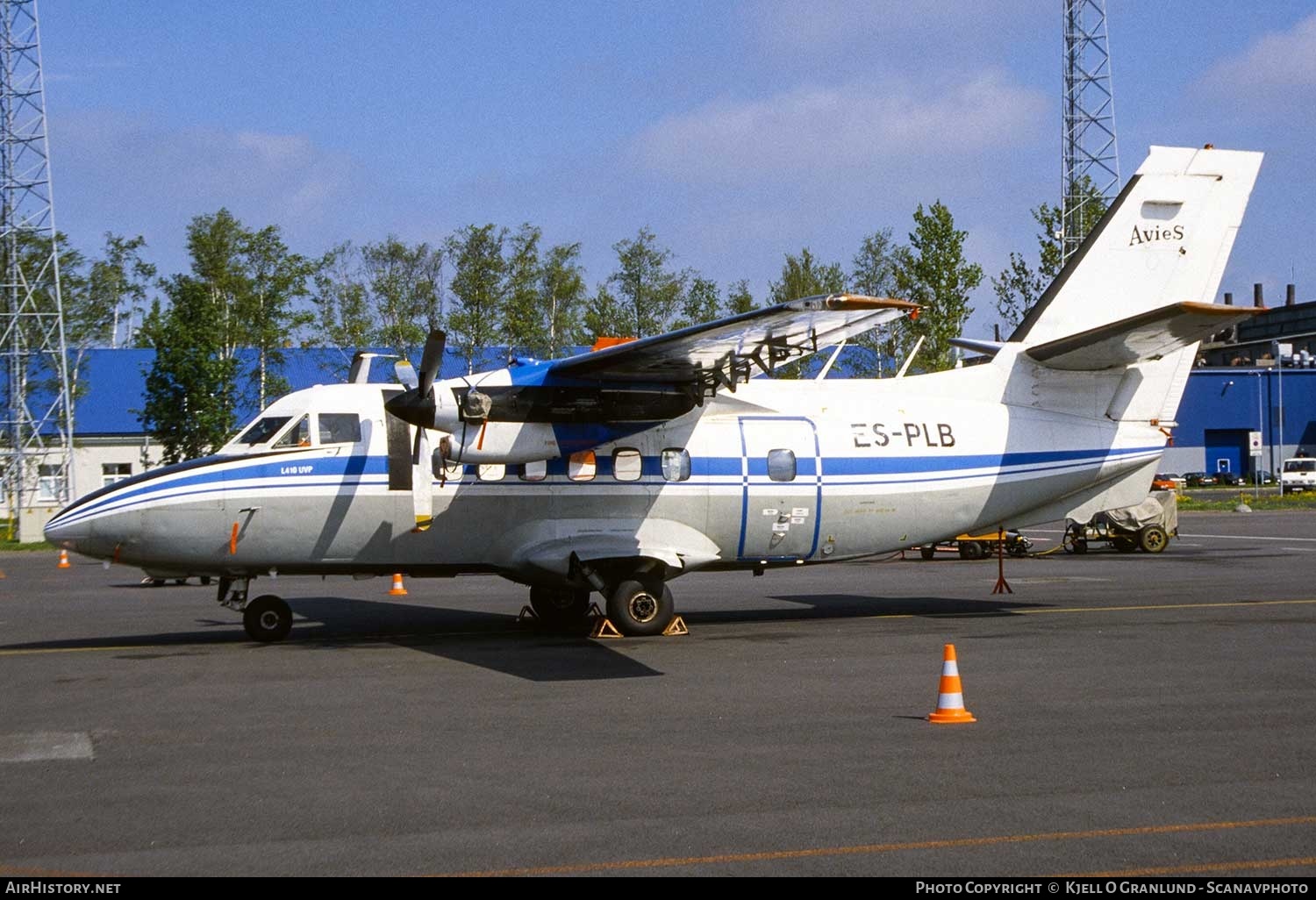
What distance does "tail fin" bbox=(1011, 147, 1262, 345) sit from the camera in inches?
771

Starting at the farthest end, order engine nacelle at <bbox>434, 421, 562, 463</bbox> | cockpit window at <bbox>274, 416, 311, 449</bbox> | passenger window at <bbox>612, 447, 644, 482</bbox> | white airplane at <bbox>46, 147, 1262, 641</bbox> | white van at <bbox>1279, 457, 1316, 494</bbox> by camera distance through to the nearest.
→ white van at <bbox>1279, 457, 1316, 494</bbox>
passenger window at <bbox>612, 447, 644, 482</bbox>
cockpit window at <bbox>274, 416, 311, 449</bbox>
white airplane at <bbox>46, 147, 1262, 641</bbox>
engine nacelle at <bbox>434, 421, 562, 463</bbox>

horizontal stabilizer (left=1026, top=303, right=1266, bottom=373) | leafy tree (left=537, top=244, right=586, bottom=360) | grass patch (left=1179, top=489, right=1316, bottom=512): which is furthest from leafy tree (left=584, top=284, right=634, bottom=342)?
horizontal stabilizer (left=1026, top=303, right=1266, bottom=373)

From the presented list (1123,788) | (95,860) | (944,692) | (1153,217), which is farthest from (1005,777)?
(1153,217)

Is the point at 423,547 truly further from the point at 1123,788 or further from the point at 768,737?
the point at 1123,788

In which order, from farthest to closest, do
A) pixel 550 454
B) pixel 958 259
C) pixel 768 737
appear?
pixel 958 259 < pixel 550 454 < pixel 768 737

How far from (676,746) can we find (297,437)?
342 inches

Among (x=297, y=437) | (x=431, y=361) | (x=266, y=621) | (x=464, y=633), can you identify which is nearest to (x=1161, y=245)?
(x=431, y=361)

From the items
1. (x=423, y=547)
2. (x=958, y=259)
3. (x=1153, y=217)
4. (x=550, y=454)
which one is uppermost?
(x=958, y=259)

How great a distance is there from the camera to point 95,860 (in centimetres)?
693

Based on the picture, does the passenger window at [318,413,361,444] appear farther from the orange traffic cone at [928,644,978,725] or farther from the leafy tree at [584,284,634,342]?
the leafy tree at [584,284,634,342]

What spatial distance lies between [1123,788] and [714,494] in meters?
9.74

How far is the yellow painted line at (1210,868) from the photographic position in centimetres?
647

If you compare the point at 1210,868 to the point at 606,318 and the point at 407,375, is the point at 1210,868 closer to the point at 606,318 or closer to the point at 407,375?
the point at 407,375

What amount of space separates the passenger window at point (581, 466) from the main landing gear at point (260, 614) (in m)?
4.28
